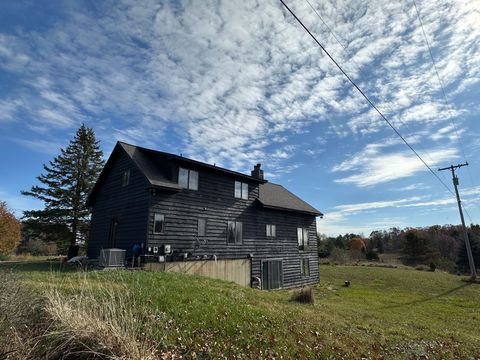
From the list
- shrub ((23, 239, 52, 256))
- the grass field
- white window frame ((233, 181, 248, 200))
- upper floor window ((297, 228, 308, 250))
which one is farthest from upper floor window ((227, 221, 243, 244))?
shrub ((23, 239, 52, 256))

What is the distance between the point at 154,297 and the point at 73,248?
16.8 metres

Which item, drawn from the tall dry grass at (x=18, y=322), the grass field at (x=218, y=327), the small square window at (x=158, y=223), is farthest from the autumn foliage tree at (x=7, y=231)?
the tall dry grass at (x=18, y=322)

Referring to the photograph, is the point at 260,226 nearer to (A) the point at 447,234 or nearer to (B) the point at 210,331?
(B) the point at 210,331

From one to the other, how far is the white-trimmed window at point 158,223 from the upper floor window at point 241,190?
6498 millimetres

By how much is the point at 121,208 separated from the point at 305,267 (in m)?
16.9

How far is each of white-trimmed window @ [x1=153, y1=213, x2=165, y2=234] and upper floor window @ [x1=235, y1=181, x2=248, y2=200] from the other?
6.50 m

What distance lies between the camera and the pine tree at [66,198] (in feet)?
104

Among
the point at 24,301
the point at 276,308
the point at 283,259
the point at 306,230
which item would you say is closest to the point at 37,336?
the point at 24,301

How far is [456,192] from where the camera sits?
30531 millimetres

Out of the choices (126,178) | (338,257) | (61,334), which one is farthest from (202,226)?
(338,257)

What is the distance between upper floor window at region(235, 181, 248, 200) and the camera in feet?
71.4

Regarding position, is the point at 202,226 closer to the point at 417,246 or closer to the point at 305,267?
the point at 305,267

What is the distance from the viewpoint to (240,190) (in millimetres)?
22047

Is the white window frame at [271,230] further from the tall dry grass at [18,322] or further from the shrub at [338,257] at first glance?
the shrub at [338,257]
